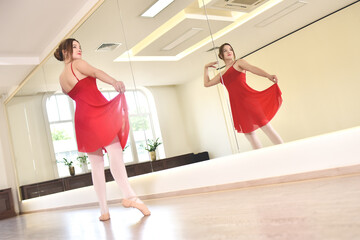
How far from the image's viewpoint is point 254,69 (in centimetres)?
271

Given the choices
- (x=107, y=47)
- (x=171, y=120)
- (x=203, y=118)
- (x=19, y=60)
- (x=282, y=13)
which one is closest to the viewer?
(x=282, y=13)

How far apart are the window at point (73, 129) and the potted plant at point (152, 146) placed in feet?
0.14

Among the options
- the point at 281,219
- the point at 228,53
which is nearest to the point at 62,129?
the point at 228,53

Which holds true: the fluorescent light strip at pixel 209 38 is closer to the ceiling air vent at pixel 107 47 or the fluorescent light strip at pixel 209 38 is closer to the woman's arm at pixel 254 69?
the ceiling air vent at pixel 107 47

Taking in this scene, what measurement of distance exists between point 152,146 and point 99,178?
1105mm

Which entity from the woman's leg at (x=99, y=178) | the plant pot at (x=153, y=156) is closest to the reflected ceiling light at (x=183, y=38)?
the plant pot at (x=153, y=156)

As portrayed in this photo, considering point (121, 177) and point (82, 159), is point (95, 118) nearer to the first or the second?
point (121, 177)

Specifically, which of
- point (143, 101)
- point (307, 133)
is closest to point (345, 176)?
point (307, 133)

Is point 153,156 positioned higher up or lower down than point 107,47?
lower down

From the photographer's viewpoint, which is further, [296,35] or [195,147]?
[195,147]

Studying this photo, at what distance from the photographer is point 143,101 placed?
12.9ft

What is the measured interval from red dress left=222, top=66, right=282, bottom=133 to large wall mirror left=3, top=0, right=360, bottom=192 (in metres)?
0.06

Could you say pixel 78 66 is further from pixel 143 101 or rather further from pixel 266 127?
pixel 266 127

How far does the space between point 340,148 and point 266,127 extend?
0.60 metres
